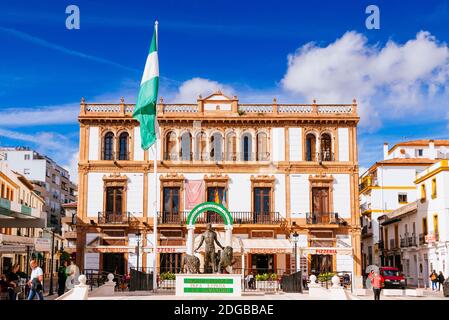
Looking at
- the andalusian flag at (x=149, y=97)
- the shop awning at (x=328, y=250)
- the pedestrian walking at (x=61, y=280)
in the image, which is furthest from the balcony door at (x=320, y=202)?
the pedestrian walking at (x=61, y=280)

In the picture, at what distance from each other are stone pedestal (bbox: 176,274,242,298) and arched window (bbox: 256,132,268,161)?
19.0 meters

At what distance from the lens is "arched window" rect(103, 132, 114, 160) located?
41969 mm

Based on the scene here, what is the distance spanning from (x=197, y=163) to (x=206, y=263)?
17327 mm

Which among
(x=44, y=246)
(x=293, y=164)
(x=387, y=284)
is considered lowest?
(x=387, y=284)

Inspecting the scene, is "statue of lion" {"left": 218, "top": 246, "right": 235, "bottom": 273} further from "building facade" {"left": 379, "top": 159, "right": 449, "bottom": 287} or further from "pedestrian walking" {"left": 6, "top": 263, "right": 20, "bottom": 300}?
"building facade" {"left": 379, "top": 159, "right": 449, "bottom": 287}

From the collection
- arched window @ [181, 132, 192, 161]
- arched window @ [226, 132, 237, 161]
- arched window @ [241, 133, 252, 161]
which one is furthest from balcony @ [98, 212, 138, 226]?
arched window @ [241, 133, 252, 161]

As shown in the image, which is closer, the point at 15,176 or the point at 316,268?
the point at 316,268

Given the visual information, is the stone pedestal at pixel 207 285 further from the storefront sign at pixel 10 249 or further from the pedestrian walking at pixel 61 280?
the storefront sign at pixel 10 249

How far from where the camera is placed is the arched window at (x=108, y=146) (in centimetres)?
4197

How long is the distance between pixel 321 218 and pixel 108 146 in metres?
15.1

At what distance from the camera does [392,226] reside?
5475 cm
